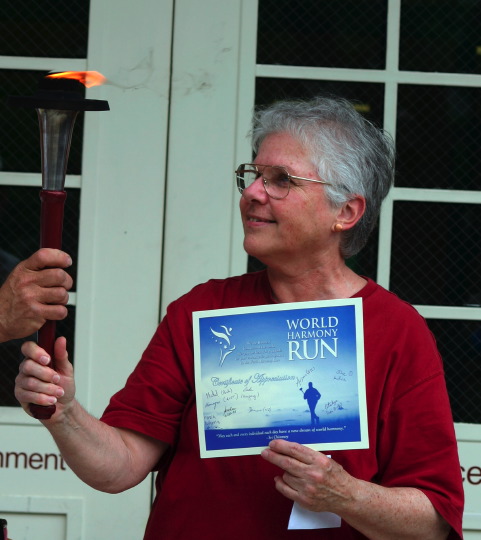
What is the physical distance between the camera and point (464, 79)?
10.8ft

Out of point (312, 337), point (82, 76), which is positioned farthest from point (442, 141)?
point (82, 76)

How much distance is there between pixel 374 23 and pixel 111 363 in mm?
1453

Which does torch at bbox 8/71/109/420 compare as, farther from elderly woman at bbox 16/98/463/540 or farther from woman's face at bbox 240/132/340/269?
woman's face at bbox 240/132/340/269

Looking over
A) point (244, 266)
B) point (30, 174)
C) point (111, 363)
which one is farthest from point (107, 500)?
point (30, 174)

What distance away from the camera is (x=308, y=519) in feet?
6.46

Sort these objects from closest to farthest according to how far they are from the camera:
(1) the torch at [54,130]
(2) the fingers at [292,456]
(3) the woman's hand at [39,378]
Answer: (1) the torch at [54,130]
(3) the woman's hand at [39,378]
(2) the fingers at [292,456]

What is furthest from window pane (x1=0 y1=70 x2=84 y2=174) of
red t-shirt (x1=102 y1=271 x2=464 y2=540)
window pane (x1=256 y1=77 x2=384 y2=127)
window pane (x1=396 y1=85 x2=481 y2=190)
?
red t-shirt (x1=102 y1=271 x2=464 y2=540)

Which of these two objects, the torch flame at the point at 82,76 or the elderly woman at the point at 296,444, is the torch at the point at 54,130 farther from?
the elderly woman at the point at 296,444

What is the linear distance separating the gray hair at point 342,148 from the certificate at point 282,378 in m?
0.30

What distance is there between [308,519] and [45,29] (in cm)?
206

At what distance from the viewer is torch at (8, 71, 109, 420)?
158 centimetres

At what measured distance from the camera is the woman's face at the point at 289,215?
82.6 inches

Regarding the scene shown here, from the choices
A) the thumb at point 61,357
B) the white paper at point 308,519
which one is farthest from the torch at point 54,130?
the white paper at point 308,519

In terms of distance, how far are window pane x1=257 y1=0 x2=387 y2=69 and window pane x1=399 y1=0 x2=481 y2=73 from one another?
81 mm
